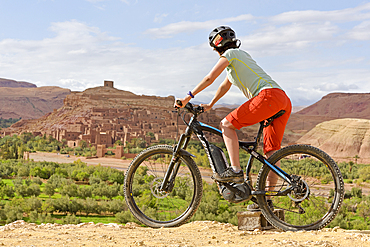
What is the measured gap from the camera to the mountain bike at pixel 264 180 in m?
3.67

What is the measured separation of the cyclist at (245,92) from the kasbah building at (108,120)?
98.2 meters

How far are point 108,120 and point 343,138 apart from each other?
95283 mm

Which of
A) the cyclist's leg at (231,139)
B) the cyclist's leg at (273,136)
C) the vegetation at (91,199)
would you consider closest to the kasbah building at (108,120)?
the vegetation at (91,199)

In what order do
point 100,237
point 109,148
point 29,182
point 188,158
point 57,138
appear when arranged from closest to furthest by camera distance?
point 100,237 → point 188,158 → point 29,182 → point 109,148 → point 57,138

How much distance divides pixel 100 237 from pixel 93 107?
160862 millimetres

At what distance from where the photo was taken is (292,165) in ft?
12.8

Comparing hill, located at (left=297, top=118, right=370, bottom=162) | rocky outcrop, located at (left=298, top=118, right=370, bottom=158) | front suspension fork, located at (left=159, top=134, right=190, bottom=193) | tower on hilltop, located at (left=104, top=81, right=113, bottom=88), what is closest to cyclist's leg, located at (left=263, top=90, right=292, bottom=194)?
front suspension fork, located at (left=159, top=134, right=190, bottom=193)

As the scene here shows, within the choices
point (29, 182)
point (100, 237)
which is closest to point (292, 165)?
point (100, 237)

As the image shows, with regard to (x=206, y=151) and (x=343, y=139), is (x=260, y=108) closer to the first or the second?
(x=206, y=151)

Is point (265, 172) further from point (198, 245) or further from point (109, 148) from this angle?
point (109, 148)

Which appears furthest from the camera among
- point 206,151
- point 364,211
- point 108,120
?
point 108,120

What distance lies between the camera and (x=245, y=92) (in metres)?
3.96

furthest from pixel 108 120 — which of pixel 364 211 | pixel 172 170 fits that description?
pixel 172 170

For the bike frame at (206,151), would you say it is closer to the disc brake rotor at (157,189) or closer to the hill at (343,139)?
the disc brake rotor at (157,189)
